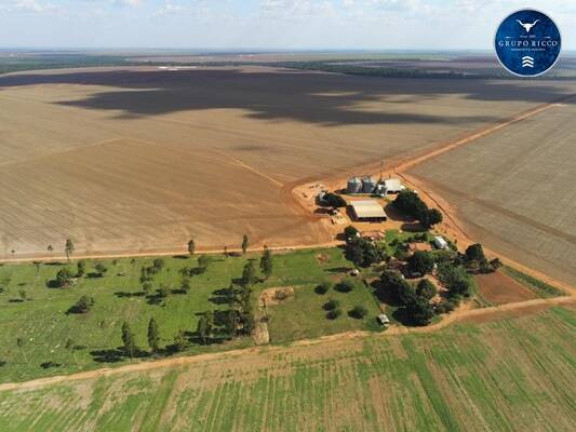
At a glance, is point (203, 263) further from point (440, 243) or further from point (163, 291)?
point (440, 243)

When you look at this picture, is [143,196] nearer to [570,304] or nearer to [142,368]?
[142,368]

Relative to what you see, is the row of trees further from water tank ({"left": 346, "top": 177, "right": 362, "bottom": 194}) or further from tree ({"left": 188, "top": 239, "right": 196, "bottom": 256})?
tree ({"left": 188, "top": 239, "right": 196, "bottom": 256})

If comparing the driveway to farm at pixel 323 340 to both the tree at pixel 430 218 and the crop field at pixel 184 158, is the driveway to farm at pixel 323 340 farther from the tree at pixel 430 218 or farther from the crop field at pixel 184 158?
the crop field at pixel 184 158

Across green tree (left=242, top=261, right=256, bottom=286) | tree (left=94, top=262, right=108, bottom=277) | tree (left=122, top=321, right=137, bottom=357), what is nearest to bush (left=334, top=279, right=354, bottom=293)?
green tree (left=242, top=261, right=256, bottom=286)

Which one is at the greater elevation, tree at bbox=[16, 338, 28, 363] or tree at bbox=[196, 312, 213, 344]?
tree at bbox=[196, 312, 213, 344]

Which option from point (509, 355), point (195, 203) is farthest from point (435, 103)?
point (509, 355)

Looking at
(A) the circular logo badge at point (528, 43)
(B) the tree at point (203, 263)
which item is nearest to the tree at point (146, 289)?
(B) the tree at point (203, 263)
